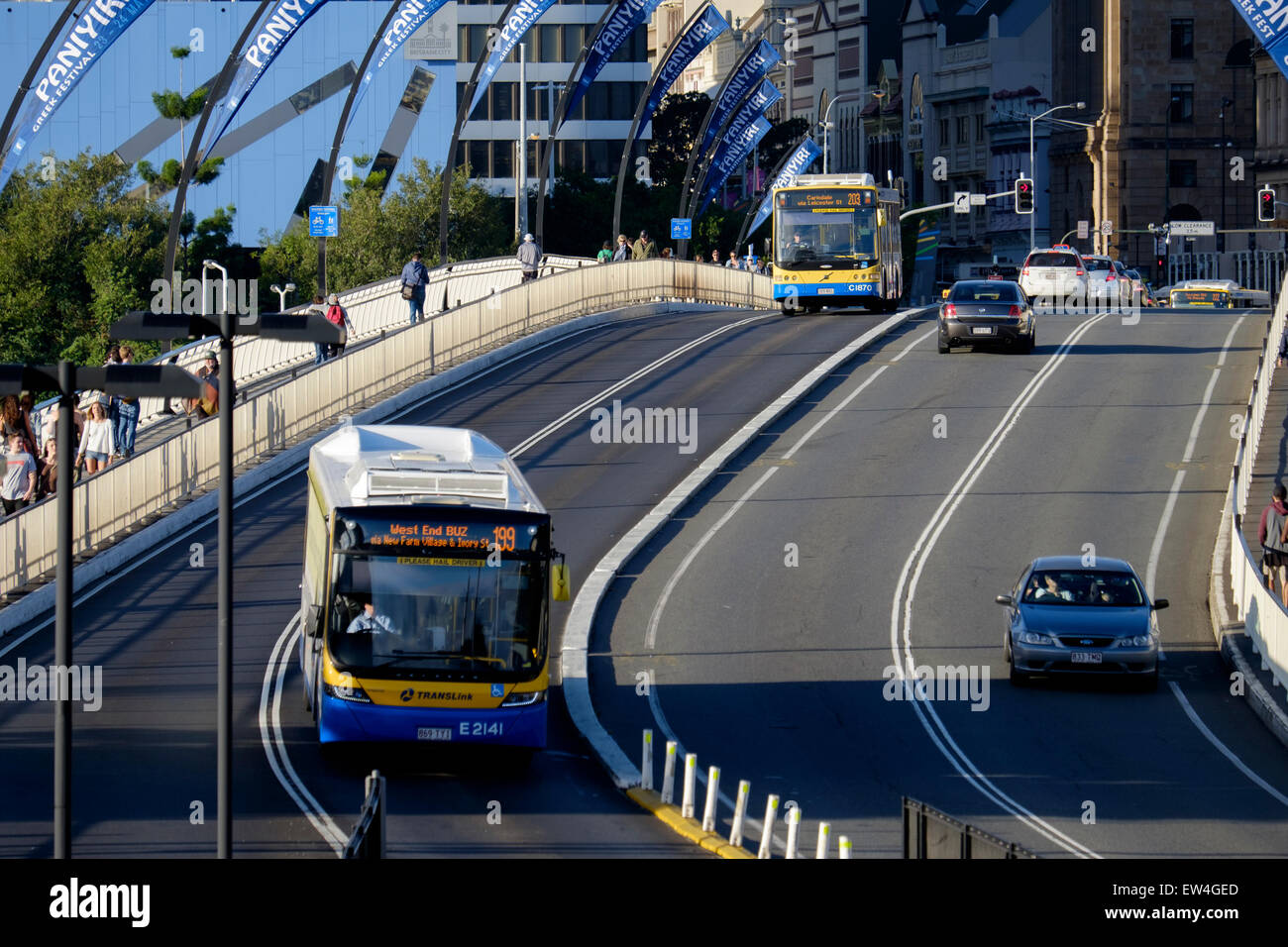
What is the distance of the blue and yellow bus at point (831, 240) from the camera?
5075 cm

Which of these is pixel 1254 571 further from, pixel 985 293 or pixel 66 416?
pixel 985 293

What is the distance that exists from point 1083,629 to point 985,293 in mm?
21910

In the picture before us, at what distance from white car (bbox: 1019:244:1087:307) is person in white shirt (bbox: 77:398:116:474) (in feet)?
119

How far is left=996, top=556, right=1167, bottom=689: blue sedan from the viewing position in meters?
23.1

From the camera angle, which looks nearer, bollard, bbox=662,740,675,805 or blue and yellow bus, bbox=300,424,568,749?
bollard, bbox=662,740,675,805

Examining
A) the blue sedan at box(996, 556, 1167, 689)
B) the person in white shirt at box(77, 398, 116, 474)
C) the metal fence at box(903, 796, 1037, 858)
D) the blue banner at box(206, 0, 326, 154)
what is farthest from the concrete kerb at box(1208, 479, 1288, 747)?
the blue banner at box(206, 0, 326, 154)

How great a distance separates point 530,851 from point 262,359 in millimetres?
35674

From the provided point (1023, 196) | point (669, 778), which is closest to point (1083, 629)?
point (669, 778)

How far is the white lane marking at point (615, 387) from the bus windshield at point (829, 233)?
2.56 m

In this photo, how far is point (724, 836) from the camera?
16641 mm

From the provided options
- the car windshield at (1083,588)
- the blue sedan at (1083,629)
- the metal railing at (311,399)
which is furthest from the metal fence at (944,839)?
the metal railing at (311,399)

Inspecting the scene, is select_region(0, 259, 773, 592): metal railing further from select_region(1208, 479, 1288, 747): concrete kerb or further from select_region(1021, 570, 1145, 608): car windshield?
select_region(1208, 479, 1288, 747): concrete kerb
